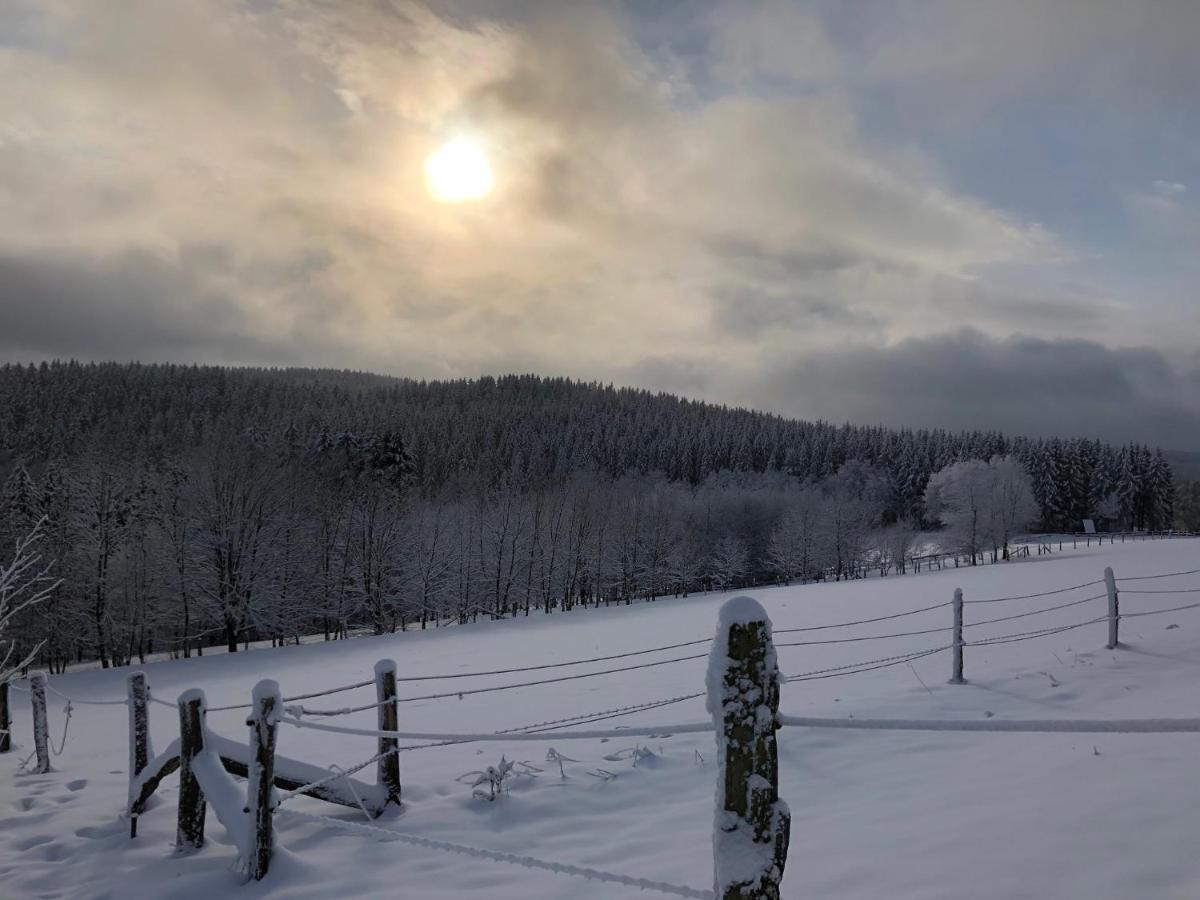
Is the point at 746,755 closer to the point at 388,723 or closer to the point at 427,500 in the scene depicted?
the point at 388,723

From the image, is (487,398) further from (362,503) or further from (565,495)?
(362,503)

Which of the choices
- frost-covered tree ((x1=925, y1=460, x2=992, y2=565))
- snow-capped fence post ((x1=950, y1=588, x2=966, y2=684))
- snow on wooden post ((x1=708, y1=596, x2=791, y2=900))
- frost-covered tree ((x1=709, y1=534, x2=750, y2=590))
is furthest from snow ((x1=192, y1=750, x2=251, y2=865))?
frost-covered tree ((x1=925, y1=460, x2=992, y2=565))

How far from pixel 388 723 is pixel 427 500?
182ft

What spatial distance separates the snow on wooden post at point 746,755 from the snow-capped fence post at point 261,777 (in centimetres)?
379

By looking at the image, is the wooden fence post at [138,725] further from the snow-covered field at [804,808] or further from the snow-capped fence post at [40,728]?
the snow-capped fence post at [40,728]

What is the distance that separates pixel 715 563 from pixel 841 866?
67.4 meters

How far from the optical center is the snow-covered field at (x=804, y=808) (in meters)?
4.40

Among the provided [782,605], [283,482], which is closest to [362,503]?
[283,482]

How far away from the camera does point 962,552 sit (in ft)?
218

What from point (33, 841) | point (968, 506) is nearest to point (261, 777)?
point (33, 841)

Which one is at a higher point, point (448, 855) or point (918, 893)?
point (918, 893)

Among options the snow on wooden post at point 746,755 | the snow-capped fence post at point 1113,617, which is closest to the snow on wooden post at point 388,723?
the snow on wooden post at point 746,755

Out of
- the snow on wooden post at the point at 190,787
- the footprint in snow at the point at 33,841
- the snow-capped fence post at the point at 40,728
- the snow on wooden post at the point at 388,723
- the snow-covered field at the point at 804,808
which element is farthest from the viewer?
the snow-capped fence post at the point at 40,728

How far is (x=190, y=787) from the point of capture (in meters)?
5.77
